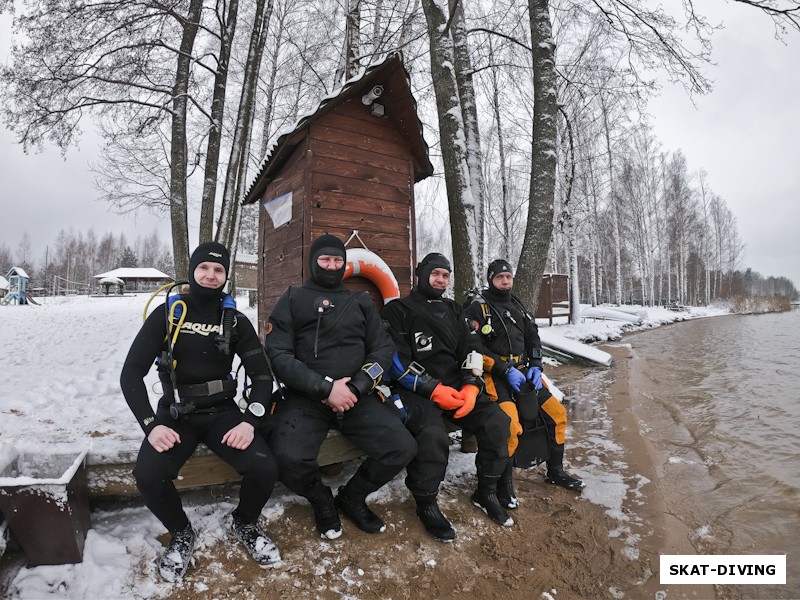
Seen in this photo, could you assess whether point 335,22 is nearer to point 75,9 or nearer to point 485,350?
point 75,9

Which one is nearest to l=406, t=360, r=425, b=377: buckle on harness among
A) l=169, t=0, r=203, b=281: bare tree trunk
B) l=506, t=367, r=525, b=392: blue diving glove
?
l=506, t=367, r=525, b=392: blue diving glove

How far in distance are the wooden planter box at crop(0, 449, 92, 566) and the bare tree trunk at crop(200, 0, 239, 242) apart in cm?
553

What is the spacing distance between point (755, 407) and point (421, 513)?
5532mm

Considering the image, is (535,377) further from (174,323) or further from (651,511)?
(174,323)

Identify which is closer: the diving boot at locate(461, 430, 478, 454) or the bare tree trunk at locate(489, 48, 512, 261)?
the diving boot at locate(461, 430, 478, 454)

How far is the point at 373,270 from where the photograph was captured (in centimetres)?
429

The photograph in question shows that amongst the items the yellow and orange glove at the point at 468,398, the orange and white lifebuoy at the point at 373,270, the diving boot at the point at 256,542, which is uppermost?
the orange and white lifebuoy at the point at 373,270

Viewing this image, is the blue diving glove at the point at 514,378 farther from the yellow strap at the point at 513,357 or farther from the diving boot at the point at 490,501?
the diving boot at the point at 490,501

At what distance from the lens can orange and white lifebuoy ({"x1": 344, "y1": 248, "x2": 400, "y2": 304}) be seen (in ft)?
13.7

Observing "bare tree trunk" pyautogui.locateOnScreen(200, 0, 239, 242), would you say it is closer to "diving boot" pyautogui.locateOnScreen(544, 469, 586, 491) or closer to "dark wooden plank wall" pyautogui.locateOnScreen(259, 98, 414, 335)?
"dark wooden plank wall" pyautogui.locateOnScreen(259, 98, 414, 335)

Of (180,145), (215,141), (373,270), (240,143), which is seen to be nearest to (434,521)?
(373,270)

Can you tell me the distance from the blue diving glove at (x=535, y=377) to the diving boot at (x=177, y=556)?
2.63 meters

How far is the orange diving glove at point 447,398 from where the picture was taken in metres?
2.91

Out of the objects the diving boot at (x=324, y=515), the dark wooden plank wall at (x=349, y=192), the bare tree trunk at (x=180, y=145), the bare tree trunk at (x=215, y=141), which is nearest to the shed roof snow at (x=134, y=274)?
the bare tree trunk at (x=180, y=145)
